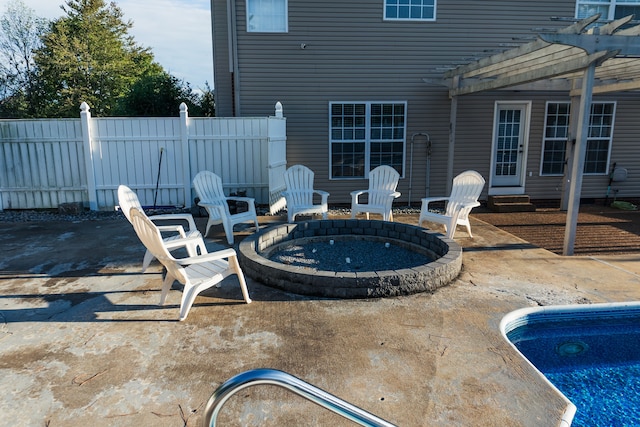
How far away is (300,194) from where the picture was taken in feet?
21.5

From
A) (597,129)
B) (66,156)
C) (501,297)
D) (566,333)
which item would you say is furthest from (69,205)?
(597,129)

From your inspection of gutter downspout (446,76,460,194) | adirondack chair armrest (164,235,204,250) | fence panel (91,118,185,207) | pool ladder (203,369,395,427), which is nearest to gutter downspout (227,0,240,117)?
fence panel (91,118,185,207)

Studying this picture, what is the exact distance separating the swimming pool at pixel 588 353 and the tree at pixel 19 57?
2208cm

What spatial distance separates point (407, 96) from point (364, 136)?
1.14 m

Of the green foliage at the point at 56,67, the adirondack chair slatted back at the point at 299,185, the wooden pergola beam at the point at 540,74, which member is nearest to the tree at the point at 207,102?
the green foliage at the point at 56,67

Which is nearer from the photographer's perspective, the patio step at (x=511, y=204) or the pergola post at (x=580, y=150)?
the pergola post at (x=580, y=150)

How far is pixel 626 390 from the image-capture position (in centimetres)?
280

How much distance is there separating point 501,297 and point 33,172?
769cm

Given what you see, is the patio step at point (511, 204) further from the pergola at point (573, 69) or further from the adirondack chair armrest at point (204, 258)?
the adirondack chair armrest at point (204, 258)

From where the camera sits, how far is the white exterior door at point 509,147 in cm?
852

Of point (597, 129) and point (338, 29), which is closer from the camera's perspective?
point (338, 29)

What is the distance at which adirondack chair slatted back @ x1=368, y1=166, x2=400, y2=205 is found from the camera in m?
6.43

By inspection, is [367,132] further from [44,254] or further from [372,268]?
[44,254]

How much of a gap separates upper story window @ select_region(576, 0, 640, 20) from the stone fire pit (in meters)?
6.39
